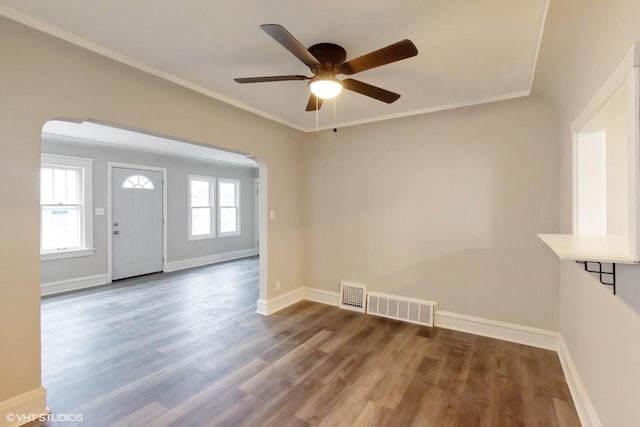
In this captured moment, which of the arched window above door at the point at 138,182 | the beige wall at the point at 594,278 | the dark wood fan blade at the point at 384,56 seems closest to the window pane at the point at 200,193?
the arched window above door at the point at 138,182

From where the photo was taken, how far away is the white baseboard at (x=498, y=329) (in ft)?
9.62

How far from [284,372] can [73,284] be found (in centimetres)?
452

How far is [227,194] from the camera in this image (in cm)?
773

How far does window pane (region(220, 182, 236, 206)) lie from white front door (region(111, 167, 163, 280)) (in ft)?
5.30

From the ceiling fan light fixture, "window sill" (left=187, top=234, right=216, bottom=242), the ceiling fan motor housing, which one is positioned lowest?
"window sill" (left=187, top=234, right=216, bottom=242)

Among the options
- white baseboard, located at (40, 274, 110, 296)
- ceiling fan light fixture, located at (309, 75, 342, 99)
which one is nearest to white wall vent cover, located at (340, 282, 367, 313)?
ceiling fan light fixture, located at (309, 75, 342, 99)

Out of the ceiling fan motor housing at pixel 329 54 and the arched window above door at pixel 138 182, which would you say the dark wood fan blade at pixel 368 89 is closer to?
the ceiling fan motor housing at pixel 329 54

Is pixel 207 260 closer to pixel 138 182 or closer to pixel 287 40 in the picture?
pixel 138 182

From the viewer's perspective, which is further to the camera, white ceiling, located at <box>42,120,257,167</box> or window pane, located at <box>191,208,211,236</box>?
window pane, located at <box>191,208,211,236</box>

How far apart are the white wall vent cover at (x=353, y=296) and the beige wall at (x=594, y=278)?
2.12 metres

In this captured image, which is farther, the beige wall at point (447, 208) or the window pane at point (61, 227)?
the window pane at point (61, 227)

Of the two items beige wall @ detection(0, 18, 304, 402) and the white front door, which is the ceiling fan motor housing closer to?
beige wall @ detection(0, 18, 304, 402)

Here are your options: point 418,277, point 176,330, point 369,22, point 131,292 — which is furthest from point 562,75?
point 131,292

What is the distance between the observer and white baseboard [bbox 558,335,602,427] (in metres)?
1.78
